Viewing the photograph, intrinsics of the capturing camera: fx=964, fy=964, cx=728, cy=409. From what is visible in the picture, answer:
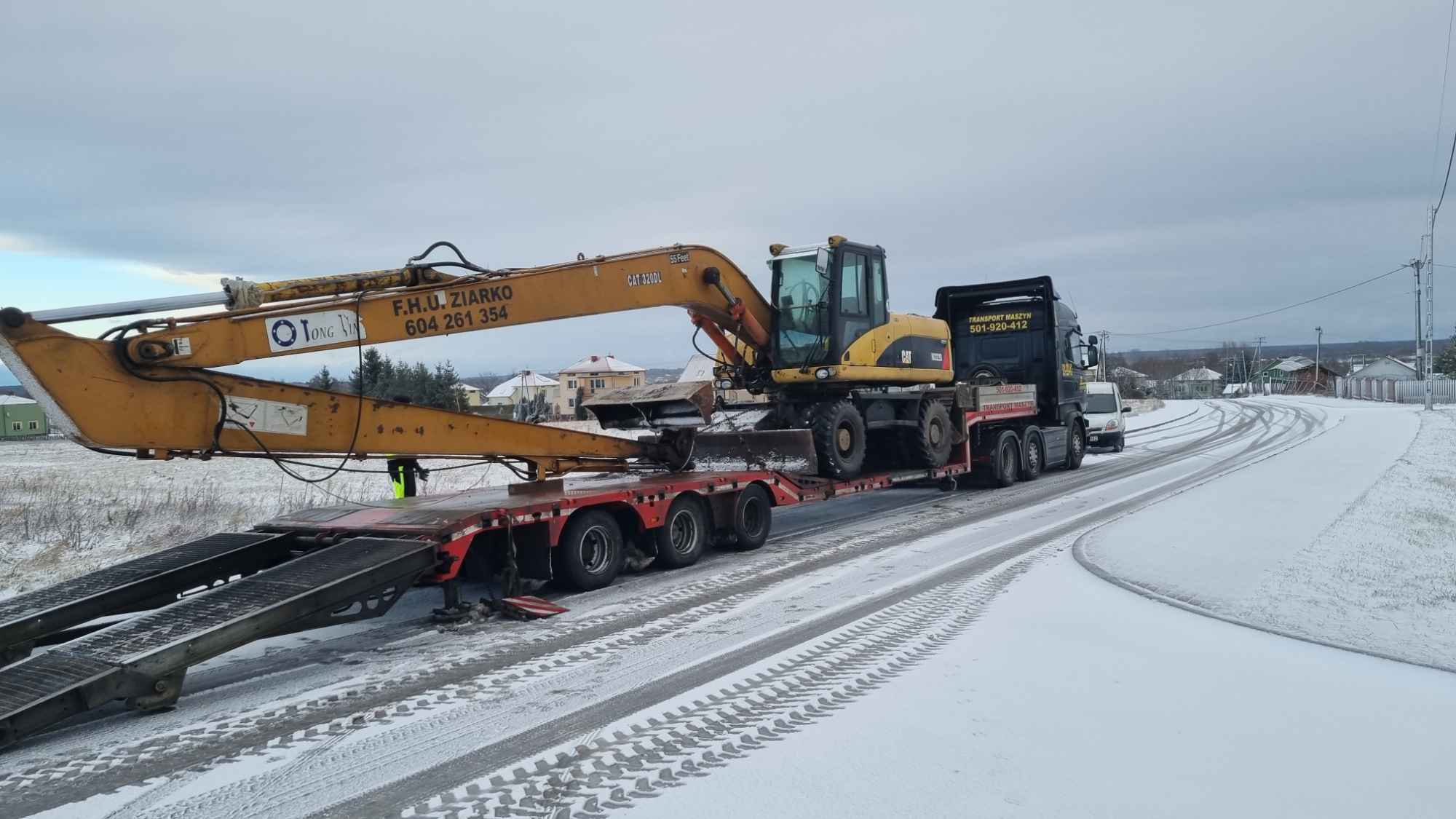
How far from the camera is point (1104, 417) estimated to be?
84.1ft

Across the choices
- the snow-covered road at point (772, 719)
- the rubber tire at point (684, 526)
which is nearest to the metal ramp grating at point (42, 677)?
the snow-covered road at point (772, 719)

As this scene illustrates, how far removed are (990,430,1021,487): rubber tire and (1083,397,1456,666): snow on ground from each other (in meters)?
3.79

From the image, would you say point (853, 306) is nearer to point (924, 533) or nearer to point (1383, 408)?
point (924, 533)

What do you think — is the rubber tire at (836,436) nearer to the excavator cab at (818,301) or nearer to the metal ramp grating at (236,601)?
the excavator cab at (818,301)

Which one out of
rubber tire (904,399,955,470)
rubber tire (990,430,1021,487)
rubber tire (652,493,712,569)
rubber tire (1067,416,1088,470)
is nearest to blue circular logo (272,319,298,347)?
rubber tire (652,493,712,569)

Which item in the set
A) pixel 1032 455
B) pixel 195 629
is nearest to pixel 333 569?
pixel 195 629

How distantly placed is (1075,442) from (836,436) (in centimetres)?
1052

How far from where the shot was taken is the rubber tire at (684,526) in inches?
389

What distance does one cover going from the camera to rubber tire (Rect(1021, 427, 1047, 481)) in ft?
60.3

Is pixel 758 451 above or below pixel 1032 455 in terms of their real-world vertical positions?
above

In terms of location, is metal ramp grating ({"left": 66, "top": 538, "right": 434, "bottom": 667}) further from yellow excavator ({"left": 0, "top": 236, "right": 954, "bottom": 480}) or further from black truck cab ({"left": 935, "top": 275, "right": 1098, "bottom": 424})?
black truck cab ({"left": 935, "top": 275, "right": 1098, "bottom": 424})

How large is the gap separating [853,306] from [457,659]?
7620 millimetres

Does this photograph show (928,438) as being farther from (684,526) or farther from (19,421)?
(19,421)

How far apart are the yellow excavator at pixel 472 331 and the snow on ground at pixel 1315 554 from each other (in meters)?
3.83
